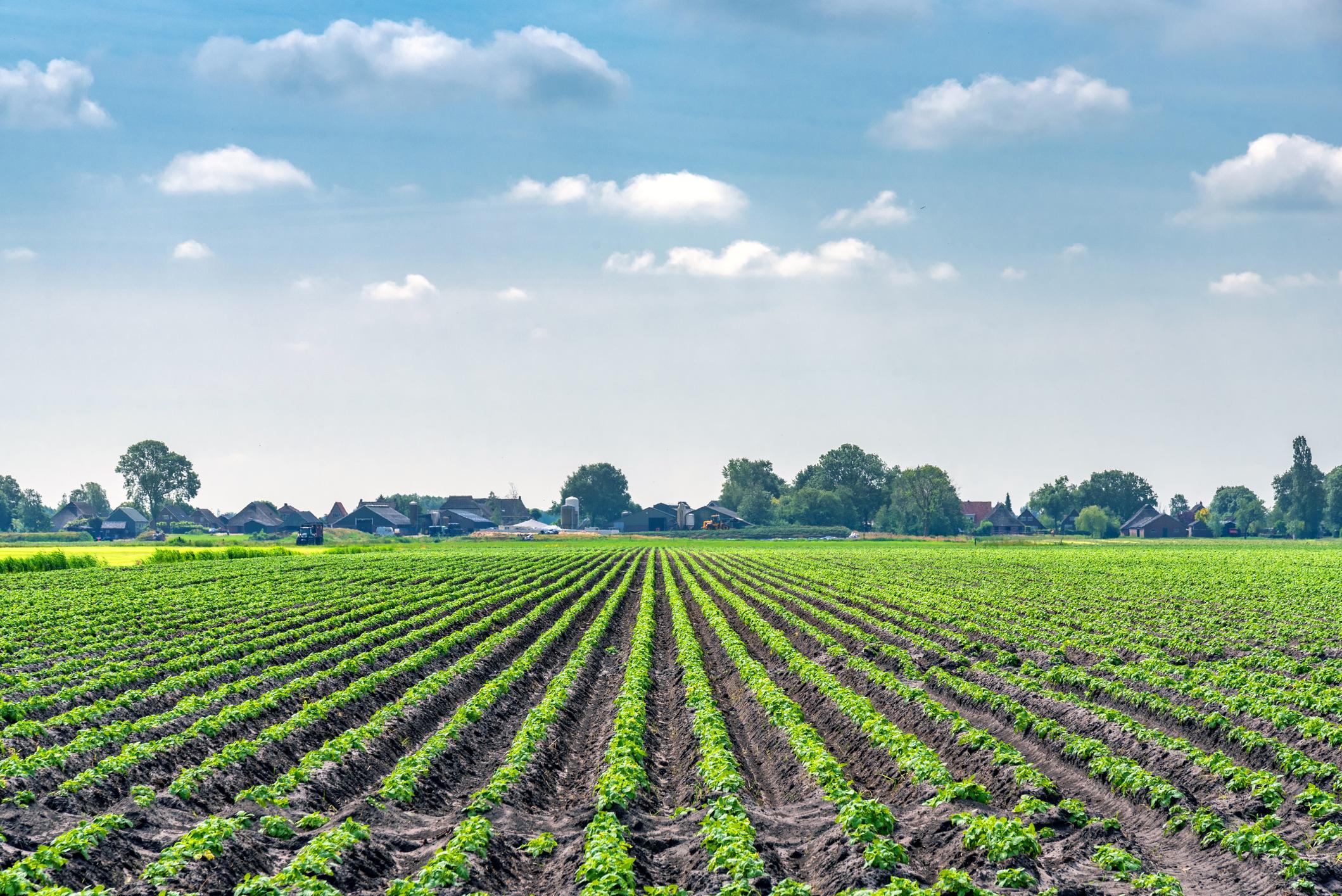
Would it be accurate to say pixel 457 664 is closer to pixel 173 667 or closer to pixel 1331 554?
pixel 173 667

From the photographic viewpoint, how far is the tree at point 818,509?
173 meters

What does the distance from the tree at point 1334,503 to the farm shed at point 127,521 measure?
202 m

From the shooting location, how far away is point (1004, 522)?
598 ft

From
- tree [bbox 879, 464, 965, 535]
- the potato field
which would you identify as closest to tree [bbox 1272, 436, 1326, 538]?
tree [bbox 879, 464, 965, 535]

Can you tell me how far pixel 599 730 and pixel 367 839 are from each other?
6.75 m

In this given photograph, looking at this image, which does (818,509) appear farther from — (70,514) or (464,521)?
(70,514)

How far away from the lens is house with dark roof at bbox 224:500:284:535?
565 ft

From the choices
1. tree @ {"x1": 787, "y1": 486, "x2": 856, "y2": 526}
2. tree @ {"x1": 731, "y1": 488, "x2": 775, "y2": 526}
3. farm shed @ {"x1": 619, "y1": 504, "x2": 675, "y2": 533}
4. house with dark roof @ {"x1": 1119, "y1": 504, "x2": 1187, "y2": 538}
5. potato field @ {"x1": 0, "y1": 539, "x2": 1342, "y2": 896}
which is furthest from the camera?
tree @ {"x1": 731, "y1": 488, "x2": 775, "y2": 526}

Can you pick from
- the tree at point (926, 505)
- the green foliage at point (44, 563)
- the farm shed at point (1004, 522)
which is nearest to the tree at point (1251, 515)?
the farm shed at point (1004, 522)

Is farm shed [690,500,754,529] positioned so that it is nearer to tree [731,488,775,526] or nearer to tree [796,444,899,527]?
tree [731,488,775,526]

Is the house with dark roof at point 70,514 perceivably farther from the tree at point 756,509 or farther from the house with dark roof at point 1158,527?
the house with dark roof at point 1158,527

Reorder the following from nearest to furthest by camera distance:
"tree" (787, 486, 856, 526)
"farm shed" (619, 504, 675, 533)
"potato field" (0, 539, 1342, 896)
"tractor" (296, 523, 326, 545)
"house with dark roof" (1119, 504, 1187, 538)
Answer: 1. "potato field" (0, 539, 1342, 896)
2. "tractor" (296, 523, 326, 545)
3. "house with dark roof" (1119, 504, 1187, 538)
4. "tree" (787, 486, 856, 526)
5. "farm shed" (619, 504, 675, 533)

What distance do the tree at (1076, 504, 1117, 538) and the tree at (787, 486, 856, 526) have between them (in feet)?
126

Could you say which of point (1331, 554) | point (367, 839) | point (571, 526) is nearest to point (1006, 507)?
point (571, 526)
